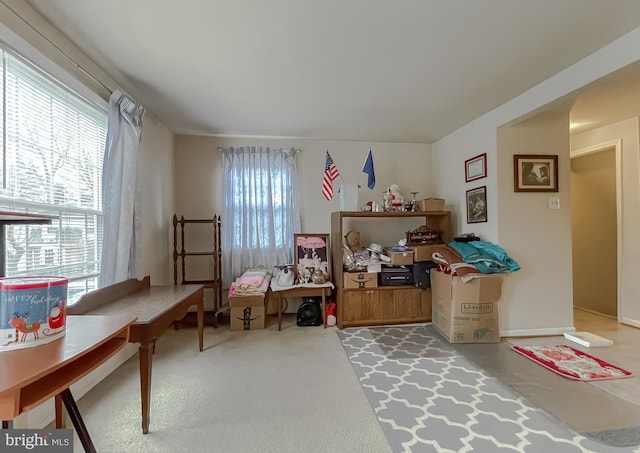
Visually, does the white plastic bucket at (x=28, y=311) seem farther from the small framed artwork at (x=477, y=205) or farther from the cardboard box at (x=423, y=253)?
the small framed artwork at (x=477, y=205)

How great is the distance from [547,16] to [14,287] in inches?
110

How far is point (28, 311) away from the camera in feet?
3.10

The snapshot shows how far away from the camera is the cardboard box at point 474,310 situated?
108 inches

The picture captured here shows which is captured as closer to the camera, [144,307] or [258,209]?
[144,307]

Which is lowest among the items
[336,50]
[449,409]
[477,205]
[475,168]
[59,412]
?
[449,409]

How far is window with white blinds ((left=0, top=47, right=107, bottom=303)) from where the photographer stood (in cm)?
153

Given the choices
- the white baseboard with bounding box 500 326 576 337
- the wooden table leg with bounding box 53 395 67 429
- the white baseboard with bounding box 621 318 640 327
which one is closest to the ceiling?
the wooden table leg with bounding box 53 395 67 429

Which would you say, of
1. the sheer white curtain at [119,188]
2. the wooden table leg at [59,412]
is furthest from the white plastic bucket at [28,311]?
the sheer white curtain at [119,188]

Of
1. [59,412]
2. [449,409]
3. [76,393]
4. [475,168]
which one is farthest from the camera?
[475,168]

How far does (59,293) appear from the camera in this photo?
3.36 ft

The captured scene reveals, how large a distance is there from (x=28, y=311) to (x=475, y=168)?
3708 millimetres

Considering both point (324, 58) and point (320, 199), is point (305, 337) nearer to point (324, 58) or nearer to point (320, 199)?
point (320, 199)

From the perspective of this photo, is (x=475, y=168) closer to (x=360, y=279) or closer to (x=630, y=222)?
(x=360, y=279)

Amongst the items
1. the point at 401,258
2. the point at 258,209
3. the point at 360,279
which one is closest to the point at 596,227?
the point at 401,258
